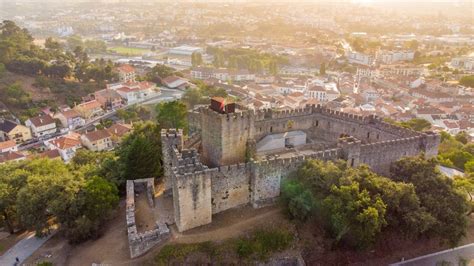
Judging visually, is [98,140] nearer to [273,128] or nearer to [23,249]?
[23,249]

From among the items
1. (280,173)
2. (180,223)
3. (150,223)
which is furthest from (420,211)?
(150,223)

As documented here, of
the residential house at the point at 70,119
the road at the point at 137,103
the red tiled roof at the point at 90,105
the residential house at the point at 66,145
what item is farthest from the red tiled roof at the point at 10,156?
the red tiled roof at the point at 90,105

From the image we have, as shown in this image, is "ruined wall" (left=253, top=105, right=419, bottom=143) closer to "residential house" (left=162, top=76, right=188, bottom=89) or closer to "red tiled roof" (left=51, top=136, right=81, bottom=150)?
"red tiled roof" (left=51, top=136, right=81, bottom=150)

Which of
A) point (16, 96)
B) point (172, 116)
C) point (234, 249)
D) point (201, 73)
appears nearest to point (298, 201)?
point (234, 249)

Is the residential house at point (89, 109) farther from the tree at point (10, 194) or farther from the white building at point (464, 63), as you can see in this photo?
the white building at point (464, 63)

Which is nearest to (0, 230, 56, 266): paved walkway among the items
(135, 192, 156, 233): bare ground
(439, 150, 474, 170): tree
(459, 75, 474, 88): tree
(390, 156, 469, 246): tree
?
(135, 192, 156, 233): bare ground

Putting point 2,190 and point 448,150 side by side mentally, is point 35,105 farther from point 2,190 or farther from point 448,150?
point 448,150
